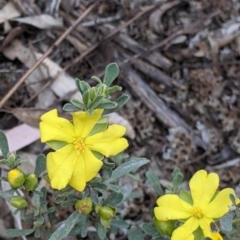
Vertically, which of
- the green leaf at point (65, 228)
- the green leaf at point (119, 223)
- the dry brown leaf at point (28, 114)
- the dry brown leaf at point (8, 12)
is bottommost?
the green leaf at point (119, 223)

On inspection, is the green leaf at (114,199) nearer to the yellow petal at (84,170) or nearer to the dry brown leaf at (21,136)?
the yellow petal at (84,170)

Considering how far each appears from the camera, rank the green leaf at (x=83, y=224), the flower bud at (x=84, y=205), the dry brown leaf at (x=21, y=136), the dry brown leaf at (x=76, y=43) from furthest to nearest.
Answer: the dry brown leaf at (x=76, y=43) < the dry brown leaf at (x=21, y=136) < the green leaf at (x=83, y=224) < the flower bud at (x=84, y=205)

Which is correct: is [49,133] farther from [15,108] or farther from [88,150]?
[15,108]

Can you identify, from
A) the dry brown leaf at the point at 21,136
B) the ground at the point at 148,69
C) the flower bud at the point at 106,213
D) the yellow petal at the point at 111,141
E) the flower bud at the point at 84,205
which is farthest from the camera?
the ground at the point at 148,69

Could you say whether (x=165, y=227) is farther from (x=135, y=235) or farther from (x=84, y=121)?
(x=84, y=121)

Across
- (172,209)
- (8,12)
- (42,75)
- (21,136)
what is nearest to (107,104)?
(172,209)

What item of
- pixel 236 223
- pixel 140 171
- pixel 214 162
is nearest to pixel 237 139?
pixel 214 162

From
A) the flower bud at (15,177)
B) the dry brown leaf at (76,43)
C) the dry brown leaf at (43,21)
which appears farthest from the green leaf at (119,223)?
the dry brown leaf at (43,21)
